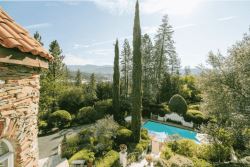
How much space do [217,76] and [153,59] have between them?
20.8 m

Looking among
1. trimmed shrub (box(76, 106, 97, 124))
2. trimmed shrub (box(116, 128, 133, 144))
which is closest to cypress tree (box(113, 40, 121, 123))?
trimmed shrub (box(76, 106, 97, 124))

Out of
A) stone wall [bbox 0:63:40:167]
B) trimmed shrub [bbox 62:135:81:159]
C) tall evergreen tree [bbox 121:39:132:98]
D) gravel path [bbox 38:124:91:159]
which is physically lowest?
gravel path [bbox 38:124:91:159]

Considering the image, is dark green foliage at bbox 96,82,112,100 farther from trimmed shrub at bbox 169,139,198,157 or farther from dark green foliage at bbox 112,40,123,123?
trimmed shrub at bbox 169,139,198,157

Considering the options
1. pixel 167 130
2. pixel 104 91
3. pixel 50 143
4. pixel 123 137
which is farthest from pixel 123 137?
pixel 104 91

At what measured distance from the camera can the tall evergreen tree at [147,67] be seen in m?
27.3

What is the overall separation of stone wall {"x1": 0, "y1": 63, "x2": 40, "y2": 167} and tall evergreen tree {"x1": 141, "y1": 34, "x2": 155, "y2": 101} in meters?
23.8

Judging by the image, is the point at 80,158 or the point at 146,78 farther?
the point at 146,78

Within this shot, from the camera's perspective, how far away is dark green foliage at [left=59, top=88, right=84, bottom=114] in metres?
23.1

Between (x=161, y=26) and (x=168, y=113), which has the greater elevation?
(x=161, y=26)

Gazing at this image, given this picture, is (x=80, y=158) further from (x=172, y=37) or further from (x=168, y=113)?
(x=172, y=37)

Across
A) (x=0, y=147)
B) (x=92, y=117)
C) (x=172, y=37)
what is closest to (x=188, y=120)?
(x=92, y=117)

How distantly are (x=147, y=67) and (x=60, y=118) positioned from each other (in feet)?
54.3

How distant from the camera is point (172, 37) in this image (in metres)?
31.4

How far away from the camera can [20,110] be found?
8.54ft
